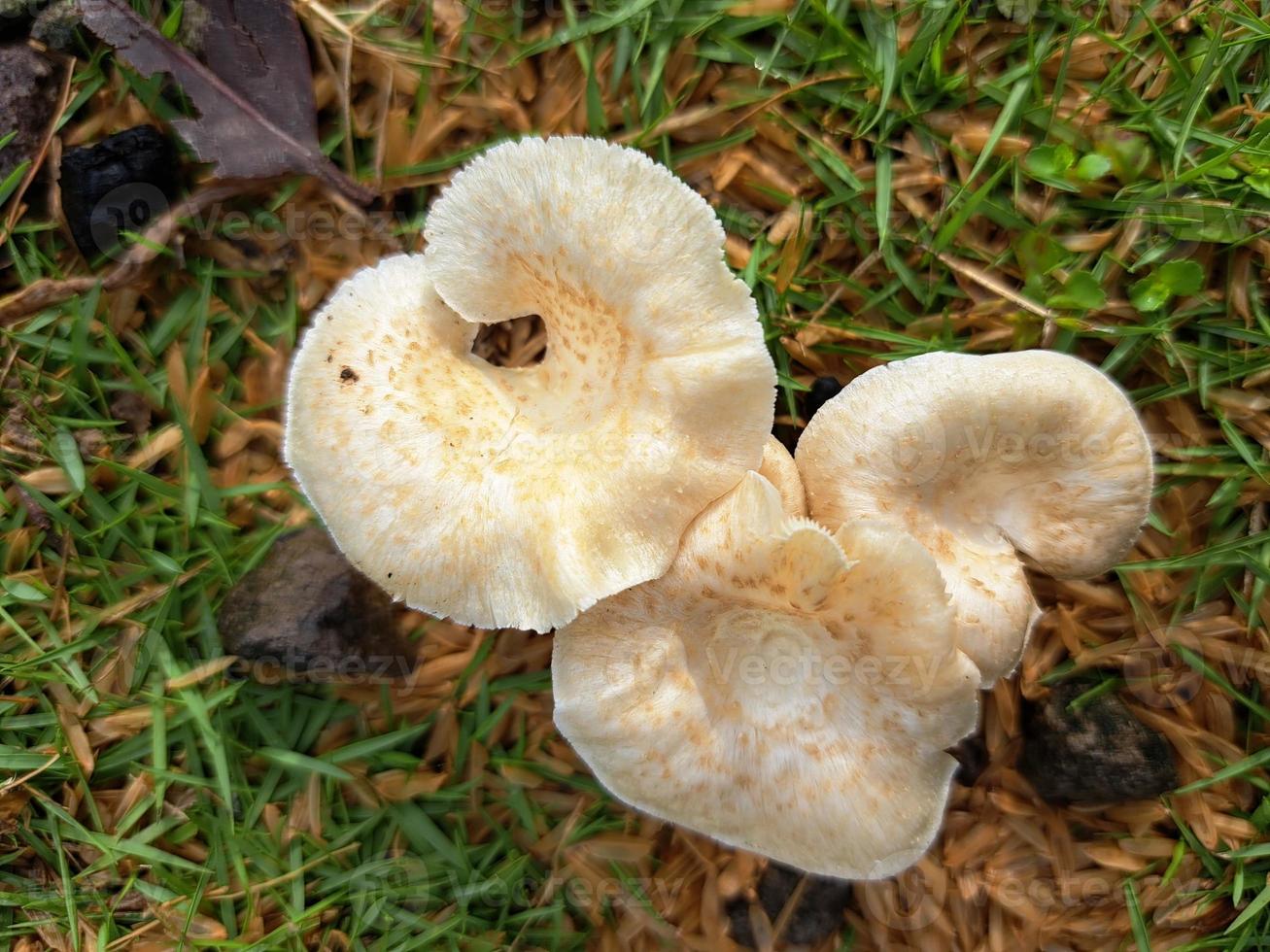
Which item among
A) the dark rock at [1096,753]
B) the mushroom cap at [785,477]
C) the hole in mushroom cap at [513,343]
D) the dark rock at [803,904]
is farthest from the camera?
the hole in mushroom cap at [513,343]

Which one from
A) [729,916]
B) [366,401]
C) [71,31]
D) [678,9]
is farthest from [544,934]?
[71,31]

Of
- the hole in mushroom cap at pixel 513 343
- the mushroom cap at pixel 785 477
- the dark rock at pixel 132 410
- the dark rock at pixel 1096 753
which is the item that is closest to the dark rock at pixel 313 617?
the dark rock at pixel 132 410

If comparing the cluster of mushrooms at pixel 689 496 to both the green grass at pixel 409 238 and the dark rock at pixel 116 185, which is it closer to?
the green grass at pixel 409 238

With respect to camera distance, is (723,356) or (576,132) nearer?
(723,356)

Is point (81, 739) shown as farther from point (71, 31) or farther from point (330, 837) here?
point (71, 31)

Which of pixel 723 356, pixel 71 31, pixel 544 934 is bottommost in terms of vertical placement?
pixel 544 934

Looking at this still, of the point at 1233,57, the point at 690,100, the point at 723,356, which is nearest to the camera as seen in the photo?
the point at 723,356
